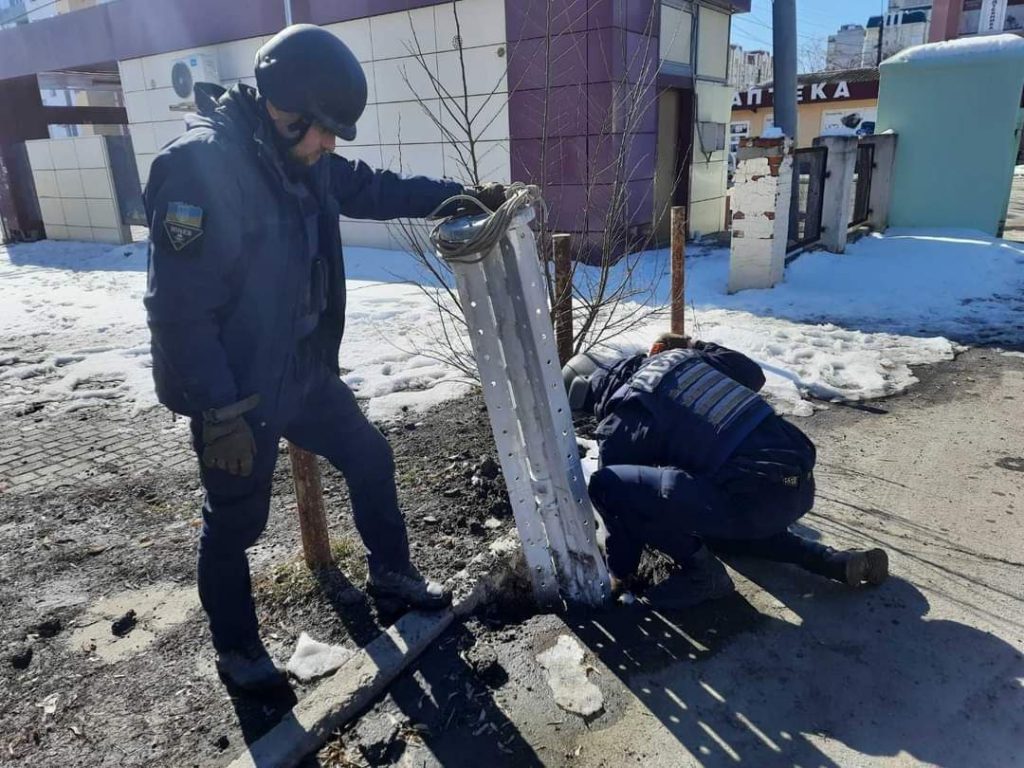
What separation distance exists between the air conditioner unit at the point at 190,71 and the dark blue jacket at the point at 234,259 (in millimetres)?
11180

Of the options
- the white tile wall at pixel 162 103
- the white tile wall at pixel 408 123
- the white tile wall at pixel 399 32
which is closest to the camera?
the white tile wall at pixel 399 32

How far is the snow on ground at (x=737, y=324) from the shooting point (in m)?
5.05

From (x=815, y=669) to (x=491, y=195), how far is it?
6.02 feet

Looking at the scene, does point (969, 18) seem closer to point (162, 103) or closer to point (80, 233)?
point (162, 103)

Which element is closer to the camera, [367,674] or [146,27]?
[367,674]

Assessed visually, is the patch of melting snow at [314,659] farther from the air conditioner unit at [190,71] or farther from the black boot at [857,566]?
the air conditioner unit at [190,71]

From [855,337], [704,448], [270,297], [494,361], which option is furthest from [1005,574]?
[855,337]

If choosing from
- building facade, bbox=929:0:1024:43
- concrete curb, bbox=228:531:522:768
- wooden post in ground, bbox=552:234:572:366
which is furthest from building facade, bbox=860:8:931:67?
concrete curb, bbox=228:531:522:768

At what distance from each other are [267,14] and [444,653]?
11442mm

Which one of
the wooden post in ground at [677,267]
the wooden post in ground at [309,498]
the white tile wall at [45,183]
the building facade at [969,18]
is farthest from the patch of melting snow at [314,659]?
the building facade at [969,18]

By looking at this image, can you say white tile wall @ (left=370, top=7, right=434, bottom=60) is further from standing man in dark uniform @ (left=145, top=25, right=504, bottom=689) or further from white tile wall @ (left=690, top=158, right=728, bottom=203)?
standing man in dark uniform @ (left=145, top=25, right=504, bottom=689)

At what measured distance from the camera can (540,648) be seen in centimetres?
241

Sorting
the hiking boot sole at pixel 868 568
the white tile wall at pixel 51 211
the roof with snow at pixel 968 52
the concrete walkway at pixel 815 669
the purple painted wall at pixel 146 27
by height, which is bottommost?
the concrete walkway at pixel 815 669

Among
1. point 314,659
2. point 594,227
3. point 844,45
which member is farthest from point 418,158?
point 844,45
